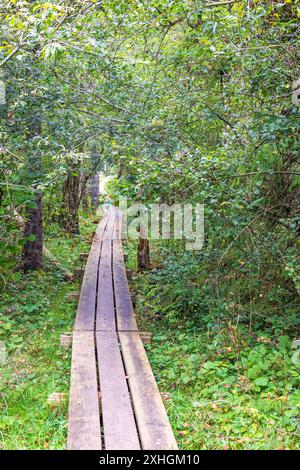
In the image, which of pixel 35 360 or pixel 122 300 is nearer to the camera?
pixel 35 360

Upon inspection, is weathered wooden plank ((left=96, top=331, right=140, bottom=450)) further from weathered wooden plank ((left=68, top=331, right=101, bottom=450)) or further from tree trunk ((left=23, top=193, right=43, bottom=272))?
tree trunk ((left=23, top=193, right=43, bottom=272))

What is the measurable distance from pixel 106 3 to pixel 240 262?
375 centimetres

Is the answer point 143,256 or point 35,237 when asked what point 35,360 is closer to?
point 35,237

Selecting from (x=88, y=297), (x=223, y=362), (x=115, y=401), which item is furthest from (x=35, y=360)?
(x=223, y=362)

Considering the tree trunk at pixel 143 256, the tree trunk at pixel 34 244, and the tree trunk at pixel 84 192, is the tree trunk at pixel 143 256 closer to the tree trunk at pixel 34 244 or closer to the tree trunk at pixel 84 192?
the tree trunk at pixel 34 244

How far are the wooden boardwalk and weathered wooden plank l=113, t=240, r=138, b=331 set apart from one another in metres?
0.01

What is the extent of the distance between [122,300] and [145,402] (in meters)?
3.04

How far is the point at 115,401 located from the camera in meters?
3.31

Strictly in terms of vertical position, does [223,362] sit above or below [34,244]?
below

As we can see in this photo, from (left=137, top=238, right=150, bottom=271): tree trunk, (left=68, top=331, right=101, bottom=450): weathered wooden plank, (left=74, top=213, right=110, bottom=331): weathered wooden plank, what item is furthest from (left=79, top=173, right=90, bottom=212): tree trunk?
(left=68, top=331, right=101, bottom=450): weathered wooden plank
